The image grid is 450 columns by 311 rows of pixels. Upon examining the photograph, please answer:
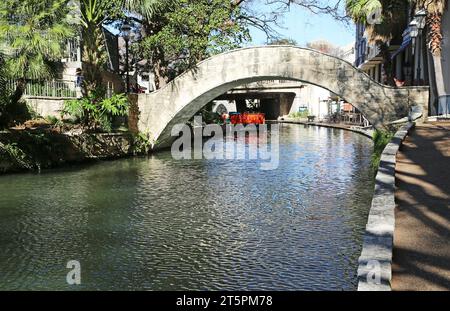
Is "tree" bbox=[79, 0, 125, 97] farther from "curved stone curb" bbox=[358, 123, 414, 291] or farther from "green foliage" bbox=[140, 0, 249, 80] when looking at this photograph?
"curved stone curb" bbox=[358, 123, 414, 291]

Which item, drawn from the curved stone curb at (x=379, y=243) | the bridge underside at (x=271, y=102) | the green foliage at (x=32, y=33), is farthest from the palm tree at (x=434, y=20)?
the bridge underside at (x=271, y=102)

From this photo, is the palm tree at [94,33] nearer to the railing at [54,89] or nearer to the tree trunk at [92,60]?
the tree trunk at [92,60]

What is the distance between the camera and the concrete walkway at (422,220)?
173 inches

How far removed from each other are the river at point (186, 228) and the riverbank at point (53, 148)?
91cm

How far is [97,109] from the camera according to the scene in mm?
20125

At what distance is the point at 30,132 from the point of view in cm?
1773

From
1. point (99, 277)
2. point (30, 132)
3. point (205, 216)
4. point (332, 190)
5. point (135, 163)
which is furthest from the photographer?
point (135, 163)

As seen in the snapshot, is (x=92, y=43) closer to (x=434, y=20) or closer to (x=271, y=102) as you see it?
(x=434, y=20)

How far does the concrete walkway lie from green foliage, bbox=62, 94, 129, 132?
41.0 ft

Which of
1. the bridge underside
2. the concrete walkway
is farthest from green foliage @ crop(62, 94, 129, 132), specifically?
the bridge underside

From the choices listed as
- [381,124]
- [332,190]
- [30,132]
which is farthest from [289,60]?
[30,132]

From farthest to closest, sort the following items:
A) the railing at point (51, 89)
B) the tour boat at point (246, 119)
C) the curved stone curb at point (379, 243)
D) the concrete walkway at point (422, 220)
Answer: the tour boat at point (246, 119) → the railing at point (51, 89) → the concrete walkway at point (422, 220) → the curved stone curb at point (379, 243)
